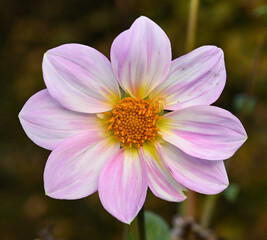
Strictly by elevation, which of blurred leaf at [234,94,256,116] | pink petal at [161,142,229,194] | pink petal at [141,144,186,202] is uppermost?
pink petal at [161,142,229,194]

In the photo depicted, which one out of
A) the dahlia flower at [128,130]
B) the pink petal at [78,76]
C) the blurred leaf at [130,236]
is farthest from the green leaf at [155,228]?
the pink petal at [78,76]

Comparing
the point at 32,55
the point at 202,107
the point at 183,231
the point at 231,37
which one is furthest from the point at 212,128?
the point at 32,55

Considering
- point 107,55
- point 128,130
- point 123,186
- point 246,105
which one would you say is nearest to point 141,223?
point 123,186

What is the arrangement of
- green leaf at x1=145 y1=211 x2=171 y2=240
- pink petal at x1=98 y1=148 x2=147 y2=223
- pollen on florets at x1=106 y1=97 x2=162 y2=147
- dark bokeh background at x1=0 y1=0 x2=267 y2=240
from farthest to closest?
dark bokeh background at x1=0 y1=0 x2=267 y2=240
green leaf at x1=145 y1=211 x2=171 y2=240
pollen on florets at x1=106 y1=97 x2=162 y2=147
pink petal at x1=98 y1=148 x2=147 y2=223

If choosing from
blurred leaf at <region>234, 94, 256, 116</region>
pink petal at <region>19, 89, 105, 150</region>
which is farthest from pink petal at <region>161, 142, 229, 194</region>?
blurred leaf at <region>234, 94, 256, 116</region>

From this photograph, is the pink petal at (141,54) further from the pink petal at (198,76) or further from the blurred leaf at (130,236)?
the blurred leaf at (130,236)

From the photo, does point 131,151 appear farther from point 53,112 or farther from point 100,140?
point 53,112

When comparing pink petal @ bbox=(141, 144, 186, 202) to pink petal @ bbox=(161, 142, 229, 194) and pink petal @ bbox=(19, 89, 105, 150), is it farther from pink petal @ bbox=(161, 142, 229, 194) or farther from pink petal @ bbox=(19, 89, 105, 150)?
pink petal @ bbox=(19, 89, 105, 150)
